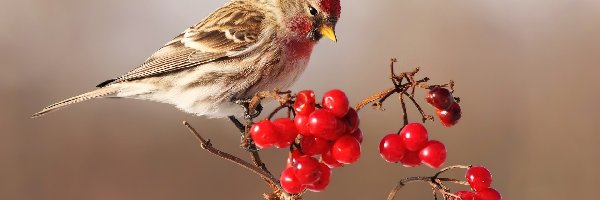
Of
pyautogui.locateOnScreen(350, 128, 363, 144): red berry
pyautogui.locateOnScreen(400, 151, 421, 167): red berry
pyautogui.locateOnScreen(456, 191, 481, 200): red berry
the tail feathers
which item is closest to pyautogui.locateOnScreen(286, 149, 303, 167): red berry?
pyautogui.locateOnScreen(350, 128, 363, 144): red berry

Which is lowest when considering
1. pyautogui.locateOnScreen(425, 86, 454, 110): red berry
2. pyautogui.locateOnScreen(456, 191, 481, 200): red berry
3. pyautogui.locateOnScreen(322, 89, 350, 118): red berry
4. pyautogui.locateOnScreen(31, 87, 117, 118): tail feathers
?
pyautogui.locateOnScreen(322, 89, 350, 118): red berry

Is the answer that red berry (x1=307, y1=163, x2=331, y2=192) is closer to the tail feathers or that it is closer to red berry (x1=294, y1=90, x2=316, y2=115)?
red berry (x1=294, y1=90, x2=316, y2=115)

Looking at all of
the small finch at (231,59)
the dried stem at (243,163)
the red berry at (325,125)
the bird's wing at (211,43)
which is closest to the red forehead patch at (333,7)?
the small finch at (231,59)

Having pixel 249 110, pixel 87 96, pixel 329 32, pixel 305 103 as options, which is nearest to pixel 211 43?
pixel 87 96

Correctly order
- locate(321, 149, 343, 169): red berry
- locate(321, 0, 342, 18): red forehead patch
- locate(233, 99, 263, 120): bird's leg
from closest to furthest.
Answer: locate(321, 149, 343, 169): red berry
locate(233, 99, 263, 120): bird's leg
locate(321, 0, 342, 18): red forehead patch

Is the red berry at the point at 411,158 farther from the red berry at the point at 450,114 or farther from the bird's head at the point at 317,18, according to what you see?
the bird's head at the point at 317,18

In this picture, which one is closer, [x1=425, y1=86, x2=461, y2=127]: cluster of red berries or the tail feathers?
[x1=425, y1=86, x2=461, y2=127]: cluster of red berries

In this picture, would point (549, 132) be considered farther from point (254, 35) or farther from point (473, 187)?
point (473, 187)
